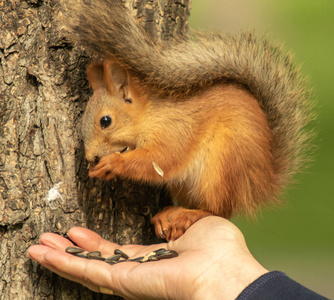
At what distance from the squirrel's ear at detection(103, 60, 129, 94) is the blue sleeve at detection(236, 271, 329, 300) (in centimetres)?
71

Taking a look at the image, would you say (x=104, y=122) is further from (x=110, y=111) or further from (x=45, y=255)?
(x=45, y=255)

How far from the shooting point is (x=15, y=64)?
151 cm

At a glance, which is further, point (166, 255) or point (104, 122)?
point (104, 122)

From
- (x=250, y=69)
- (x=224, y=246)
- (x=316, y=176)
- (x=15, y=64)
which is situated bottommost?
(x=316, y=176)

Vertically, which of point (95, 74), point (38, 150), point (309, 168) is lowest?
point (309, 168)

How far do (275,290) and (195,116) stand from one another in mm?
583

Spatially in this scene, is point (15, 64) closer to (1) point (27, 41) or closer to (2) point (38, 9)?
(1) point (27, 41)

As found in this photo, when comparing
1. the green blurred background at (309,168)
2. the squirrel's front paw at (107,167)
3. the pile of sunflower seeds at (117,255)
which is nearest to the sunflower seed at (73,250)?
the pile of sunflower seeds at (117,255)

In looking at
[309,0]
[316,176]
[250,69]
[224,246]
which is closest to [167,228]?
[224,246]

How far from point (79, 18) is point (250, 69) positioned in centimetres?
54

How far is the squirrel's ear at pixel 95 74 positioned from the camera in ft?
5.01

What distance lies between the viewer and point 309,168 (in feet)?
10.5

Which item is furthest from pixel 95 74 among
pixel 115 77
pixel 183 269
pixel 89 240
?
pixel 183 269

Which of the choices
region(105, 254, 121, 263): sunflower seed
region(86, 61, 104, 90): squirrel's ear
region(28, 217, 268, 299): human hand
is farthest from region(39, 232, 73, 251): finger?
region(86, 61, 104, 90): squirrel's ear
